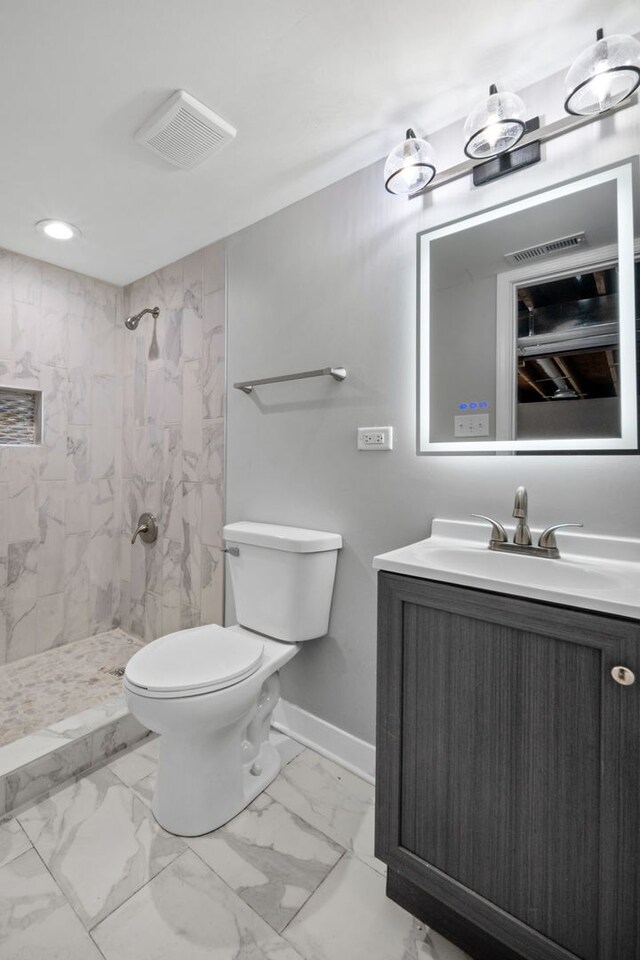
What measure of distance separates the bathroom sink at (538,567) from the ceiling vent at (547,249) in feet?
2.51

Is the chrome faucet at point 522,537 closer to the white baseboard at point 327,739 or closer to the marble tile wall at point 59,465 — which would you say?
the white baseboard at point 327,739

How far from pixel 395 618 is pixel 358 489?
621 mm

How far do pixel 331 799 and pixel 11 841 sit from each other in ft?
3.06

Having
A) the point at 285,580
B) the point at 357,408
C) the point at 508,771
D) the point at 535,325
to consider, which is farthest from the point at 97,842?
the point at 535,325

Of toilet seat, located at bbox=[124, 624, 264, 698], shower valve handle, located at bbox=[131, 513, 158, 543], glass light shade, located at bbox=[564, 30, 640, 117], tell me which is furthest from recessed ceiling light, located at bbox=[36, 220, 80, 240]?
glass light shade, located at bbox=[564, 30, 640, 117]

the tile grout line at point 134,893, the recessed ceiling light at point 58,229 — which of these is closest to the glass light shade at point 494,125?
the recessed ceiling light at point 58,229

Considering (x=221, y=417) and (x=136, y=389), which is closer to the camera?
A: (x=221, y=417)

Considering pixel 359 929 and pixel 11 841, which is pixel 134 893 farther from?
pixel 359 929

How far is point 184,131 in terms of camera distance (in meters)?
1.38

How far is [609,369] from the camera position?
111 centimetres

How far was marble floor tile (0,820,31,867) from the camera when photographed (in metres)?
1.19

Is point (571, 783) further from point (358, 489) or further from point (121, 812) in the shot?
point (121, 812)

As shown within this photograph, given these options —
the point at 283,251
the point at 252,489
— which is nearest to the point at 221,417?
the point at 252,489

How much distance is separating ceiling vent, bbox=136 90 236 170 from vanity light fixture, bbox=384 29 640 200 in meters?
0.56
